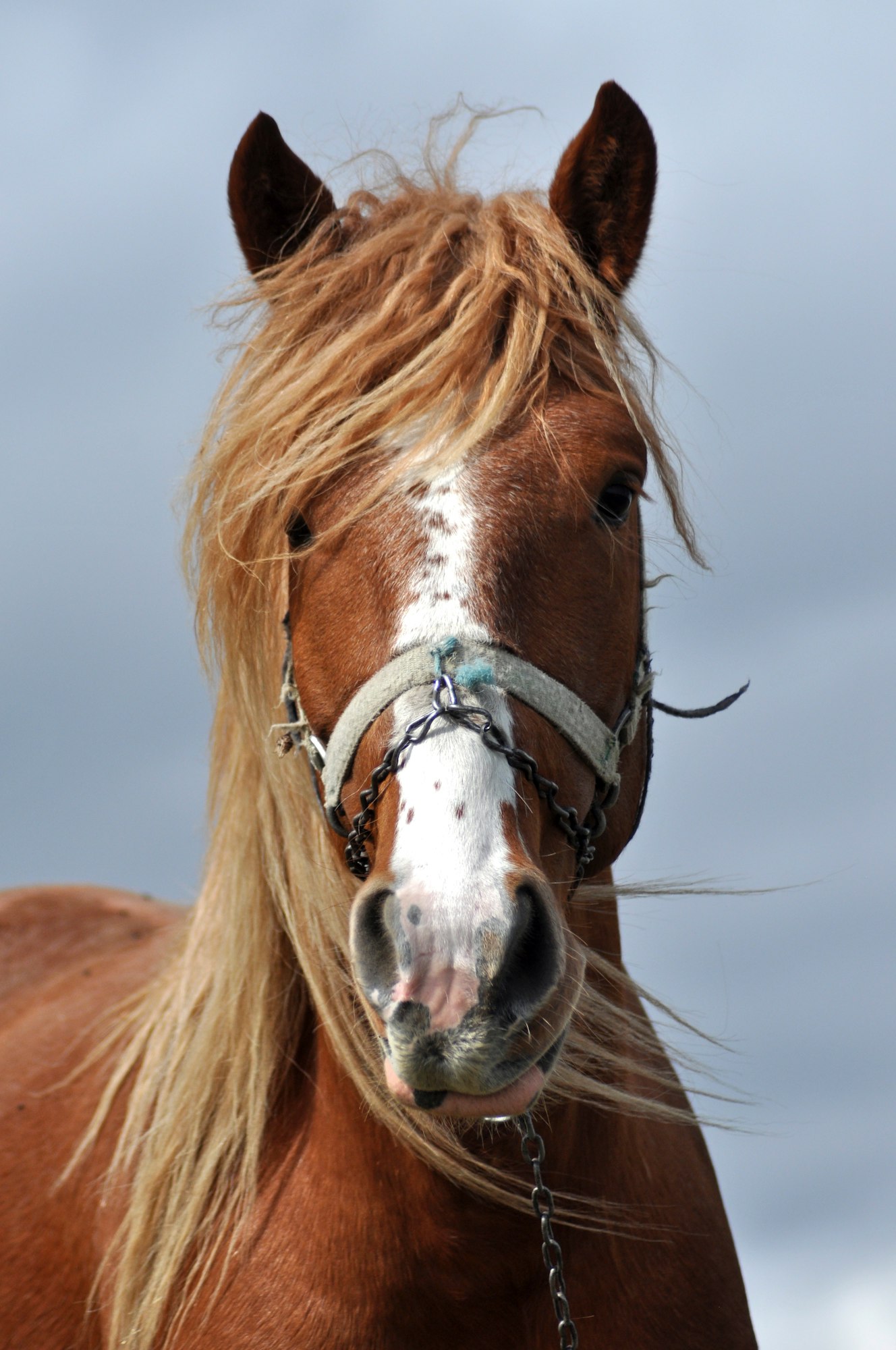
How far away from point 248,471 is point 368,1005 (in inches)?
48.2

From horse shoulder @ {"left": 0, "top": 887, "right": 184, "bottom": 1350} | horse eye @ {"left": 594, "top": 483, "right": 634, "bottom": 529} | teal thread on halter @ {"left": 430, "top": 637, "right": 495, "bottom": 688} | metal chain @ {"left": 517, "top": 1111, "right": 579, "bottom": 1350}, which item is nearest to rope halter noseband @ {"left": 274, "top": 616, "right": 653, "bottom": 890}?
teal thread on halter @ {"left": 430, "top": 637, "right": 495, "bottom": 688}

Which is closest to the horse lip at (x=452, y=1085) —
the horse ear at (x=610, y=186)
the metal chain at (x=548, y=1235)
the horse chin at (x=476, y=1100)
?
the horse chin at (x=476, y=1100)

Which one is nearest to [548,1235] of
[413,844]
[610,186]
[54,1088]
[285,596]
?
[413,844]

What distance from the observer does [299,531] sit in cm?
283

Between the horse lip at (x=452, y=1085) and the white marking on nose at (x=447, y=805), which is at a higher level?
the white marking on nose at (x=447, y=805)

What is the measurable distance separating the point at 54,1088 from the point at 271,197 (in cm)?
247

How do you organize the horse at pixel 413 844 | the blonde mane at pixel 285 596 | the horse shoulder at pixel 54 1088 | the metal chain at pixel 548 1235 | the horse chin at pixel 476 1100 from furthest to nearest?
the horse shoulder at pixel 54 1088, the blonde mane at pixel 285 596, the metal chain at pixel 548 1235, the horse at pixel 413 844, the horse chin at pixel 476 1100

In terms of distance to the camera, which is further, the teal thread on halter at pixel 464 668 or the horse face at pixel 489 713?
the teal thread on halter at pixel 464 668

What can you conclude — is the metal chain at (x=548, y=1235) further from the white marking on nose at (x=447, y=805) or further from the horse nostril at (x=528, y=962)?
the white marking on nose at (x=447, y=805)

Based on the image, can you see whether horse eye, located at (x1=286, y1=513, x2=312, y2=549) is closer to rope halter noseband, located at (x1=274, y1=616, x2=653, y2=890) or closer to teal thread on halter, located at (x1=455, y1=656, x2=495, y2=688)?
rope halter noseband, located at (x1=274, y1=616, x2=653, y2=890)

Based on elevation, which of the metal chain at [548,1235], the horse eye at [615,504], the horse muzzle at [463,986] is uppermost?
the horse eye at [615,504]

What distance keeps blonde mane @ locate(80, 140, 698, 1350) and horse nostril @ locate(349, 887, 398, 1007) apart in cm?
71

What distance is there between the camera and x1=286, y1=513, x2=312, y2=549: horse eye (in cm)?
281

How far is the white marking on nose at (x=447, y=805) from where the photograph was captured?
80.7 inches
